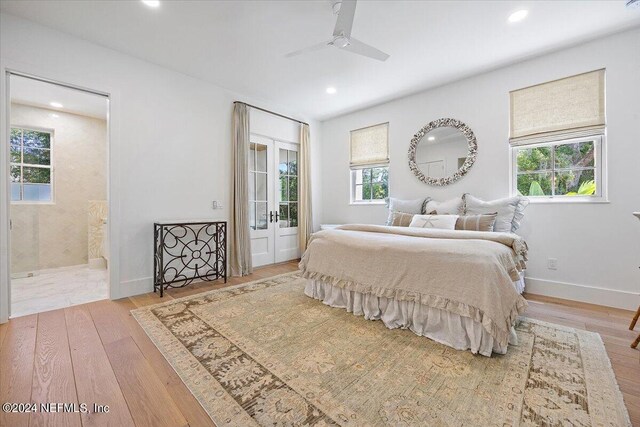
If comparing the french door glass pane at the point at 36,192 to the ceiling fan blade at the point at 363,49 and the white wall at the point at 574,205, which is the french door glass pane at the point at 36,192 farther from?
the white wall at the point at 574,205

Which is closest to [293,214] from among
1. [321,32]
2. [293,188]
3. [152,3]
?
[293,188]

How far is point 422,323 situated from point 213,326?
1.72 metres

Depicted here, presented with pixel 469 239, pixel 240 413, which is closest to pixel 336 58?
pixel 469 239

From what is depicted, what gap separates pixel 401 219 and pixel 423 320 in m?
1.75

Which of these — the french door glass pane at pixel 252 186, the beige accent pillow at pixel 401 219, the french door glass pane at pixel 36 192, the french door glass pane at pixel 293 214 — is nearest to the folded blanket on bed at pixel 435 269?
the beige accent pillow at pixel 401 219

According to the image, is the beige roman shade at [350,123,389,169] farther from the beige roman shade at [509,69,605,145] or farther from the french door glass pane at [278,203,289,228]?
the beige roman shade at [509,69,605,145]

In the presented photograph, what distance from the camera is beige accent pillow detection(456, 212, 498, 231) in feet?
9.43

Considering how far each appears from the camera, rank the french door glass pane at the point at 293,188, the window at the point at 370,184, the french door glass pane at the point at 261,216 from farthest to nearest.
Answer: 1. the french door glass pane at the point at 293,188
2. the window at the point at 370,184
3. the french door glass pane at the point at 261,216

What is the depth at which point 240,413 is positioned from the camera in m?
1.25

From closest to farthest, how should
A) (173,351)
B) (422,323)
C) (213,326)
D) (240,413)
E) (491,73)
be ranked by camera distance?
1. (240,413)
2. (173,351)
3. (422,323)
4. (213,326)
5. (491,73)

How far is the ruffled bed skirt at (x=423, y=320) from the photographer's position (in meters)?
1.75

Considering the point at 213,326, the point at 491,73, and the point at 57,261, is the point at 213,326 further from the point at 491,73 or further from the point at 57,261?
the point at 491,73

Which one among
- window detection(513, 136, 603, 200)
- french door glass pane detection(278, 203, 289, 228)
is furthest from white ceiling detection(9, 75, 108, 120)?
window detection(513, 136, 603, 200)

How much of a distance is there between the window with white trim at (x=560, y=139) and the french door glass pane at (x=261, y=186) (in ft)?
11.7
